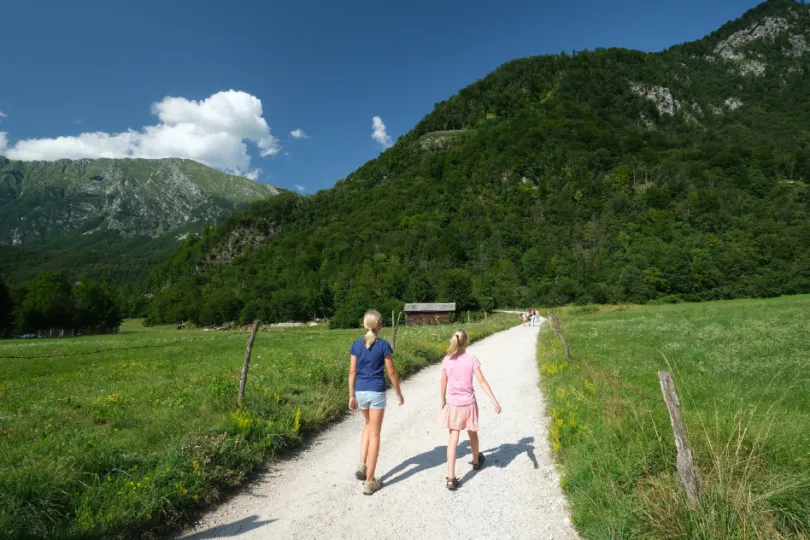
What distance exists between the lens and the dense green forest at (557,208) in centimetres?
9031

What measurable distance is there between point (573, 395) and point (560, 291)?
86.9 metres

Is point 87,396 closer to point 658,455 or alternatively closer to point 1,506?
point 1,506

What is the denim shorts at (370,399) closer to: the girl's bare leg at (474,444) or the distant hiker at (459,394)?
the distant hiker at (459,394)

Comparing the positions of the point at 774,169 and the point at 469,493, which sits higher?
the point at 774,169

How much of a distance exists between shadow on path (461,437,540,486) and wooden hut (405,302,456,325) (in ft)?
207

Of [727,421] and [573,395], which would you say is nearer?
[727,421]

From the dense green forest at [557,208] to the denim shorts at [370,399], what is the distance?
7708 centimetres

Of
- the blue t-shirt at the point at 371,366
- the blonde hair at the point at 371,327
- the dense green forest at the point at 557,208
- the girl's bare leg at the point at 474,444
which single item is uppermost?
the dense green forest at the point at 557,208

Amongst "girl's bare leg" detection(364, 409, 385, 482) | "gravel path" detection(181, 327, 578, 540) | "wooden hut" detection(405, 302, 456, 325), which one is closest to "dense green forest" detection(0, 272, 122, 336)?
"wooden hut" detection(405, 302, 456, 325)

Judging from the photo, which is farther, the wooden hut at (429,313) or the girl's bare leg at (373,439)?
the wooden hut at (429,313)

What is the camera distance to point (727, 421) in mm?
6262

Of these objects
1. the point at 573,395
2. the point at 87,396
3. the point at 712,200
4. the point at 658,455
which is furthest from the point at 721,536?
the point at 712,200

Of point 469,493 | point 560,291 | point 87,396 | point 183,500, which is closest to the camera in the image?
point 183,500

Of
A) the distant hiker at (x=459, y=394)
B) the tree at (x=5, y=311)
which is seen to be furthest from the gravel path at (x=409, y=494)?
the tree at (x=5, y=311)
